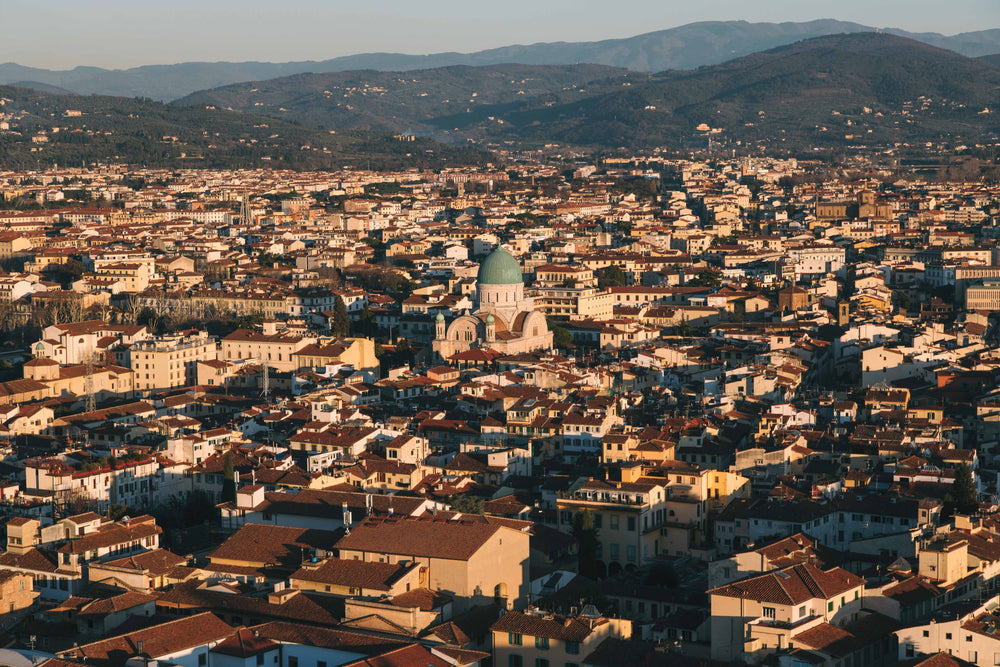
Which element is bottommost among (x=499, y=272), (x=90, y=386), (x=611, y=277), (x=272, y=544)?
(x=90, y=386)

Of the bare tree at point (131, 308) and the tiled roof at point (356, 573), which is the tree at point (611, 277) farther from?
the tiled roof at point (356, 573)

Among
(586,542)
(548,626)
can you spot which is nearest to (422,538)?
(548,626)

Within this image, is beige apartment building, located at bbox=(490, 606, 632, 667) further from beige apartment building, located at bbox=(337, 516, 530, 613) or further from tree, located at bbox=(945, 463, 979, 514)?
tree, located at bbox=(945, 463, 979, 514)

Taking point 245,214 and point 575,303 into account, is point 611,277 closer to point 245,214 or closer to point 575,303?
point 575,303

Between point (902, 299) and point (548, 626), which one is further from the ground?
point (548, 626)

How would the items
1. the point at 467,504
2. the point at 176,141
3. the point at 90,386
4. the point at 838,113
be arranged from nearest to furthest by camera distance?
the point at 467,504
the point at 90,386
the point at 176,141
the point at 838,113

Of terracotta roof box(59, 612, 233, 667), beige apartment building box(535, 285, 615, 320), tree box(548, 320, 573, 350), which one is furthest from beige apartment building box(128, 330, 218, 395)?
terracotta roof box(59, 612, 233, 667)
